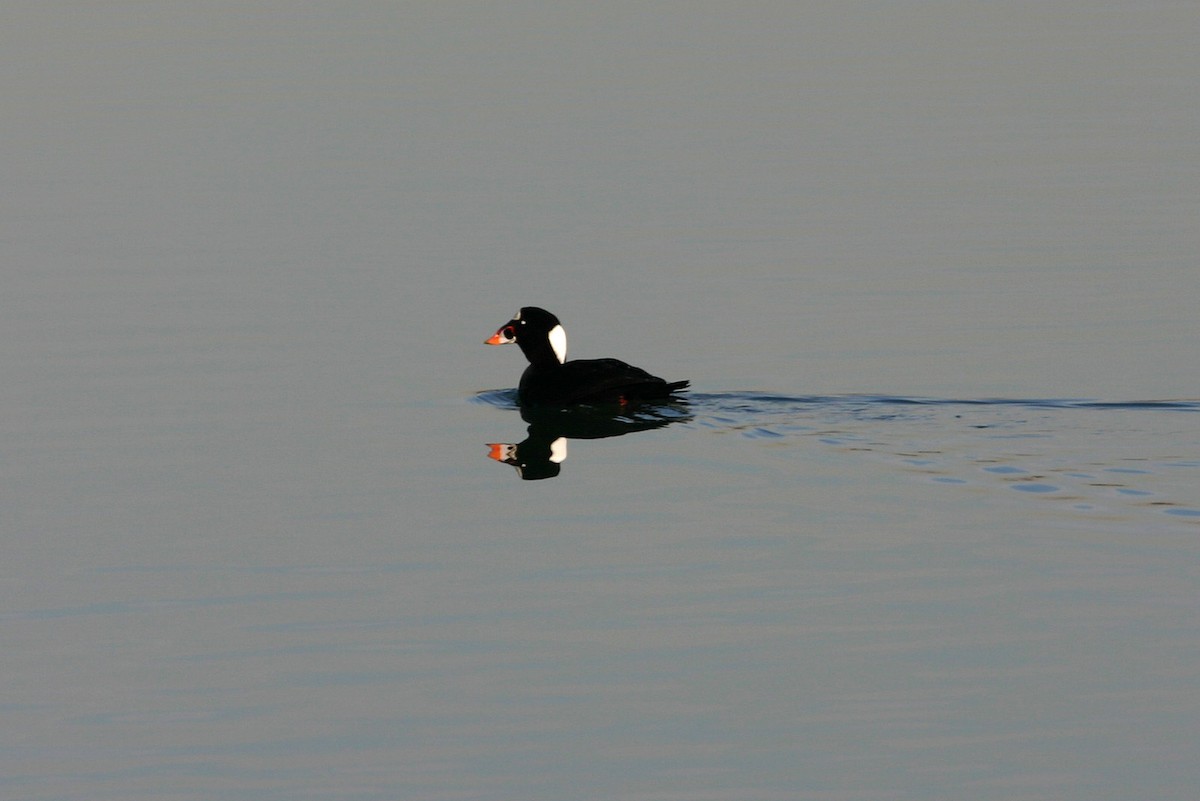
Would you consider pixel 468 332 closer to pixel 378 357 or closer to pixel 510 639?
pixel 378 357

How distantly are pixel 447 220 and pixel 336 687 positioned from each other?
1388cm

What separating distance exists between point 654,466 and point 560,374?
2401mm

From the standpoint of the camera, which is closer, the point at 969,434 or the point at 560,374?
the point at 969,434

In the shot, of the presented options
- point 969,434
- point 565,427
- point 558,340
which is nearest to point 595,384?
point 565,427

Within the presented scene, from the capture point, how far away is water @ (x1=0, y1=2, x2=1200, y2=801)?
8.48m

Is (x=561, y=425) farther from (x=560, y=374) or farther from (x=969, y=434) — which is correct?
(x=969, y=434)

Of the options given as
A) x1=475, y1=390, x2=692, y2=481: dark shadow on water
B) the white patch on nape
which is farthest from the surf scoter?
x1=475, y1=390, x2=692, y2=481: dark shadow on water

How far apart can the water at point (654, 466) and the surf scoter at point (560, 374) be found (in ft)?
0.81

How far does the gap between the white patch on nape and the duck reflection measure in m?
0.76

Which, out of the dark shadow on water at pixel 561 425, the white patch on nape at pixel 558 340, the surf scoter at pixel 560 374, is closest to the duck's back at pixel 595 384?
the surf scoter at pixel 560 374

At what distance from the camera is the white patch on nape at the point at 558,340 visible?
16891mm

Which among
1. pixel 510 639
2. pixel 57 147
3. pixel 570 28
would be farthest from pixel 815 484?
pixel 570 28

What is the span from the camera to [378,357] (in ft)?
56.6

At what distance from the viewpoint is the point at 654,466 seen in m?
13.9
